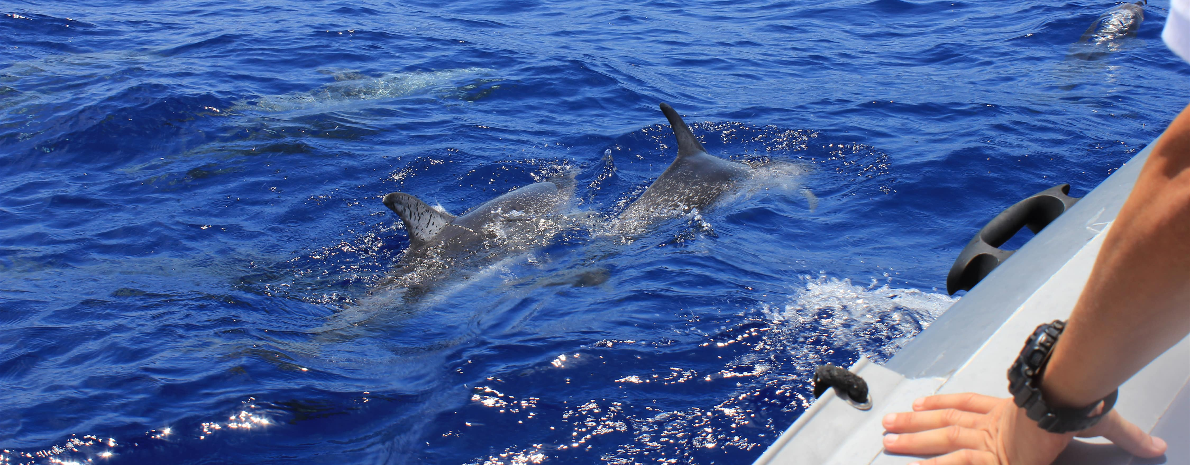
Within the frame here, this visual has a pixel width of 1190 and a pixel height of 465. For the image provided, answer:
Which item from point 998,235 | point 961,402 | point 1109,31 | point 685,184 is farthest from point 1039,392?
point 1109,31

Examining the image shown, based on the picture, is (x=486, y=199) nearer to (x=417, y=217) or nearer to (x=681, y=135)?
(x=417, y=217)

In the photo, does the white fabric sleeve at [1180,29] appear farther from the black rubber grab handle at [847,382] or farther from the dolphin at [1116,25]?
the dolphin at [1116,25]

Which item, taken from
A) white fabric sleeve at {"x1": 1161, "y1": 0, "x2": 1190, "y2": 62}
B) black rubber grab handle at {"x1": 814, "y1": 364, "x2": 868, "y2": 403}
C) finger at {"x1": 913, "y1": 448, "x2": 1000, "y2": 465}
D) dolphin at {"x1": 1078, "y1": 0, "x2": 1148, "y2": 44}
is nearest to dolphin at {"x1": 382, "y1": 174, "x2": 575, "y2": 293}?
black rubber grab handle at {"x1": 814, "y1": 364, "x2": 868, "y2": 403}

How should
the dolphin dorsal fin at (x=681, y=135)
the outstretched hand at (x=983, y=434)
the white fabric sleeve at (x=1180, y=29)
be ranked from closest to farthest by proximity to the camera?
the white fabric sleeve at (x=1180, y=29)
the outstretched hand at (x=983, y=434)
the dolphin dorsal fin at (x=681, y=135)

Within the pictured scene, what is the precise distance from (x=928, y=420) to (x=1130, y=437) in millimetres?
475

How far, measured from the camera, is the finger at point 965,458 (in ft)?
6.54

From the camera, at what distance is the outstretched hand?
6.01 feet

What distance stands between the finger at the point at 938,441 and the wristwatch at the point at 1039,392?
0.33 meters

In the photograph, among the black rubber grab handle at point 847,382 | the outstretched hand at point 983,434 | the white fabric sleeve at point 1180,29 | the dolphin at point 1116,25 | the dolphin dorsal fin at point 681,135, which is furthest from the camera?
the dolphin at point 1116,25

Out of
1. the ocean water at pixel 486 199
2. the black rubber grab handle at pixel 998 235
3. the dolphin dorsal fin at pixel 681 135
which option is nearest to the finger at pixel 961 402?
the black rubber grab handle at pixel 998 235

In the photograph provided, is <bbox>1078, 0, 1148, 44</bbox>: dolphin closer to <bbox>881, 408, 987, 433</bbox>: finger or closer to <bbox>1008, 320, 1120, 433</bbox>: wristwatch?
<bbox>881, 408, 987, 433</bbox>: finger

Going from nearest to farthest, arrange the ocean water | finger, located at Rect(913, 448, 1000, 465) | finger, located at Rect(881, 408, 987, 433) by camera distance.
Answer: finger, located at Rect(913, 448, 1000, 465) → finger, located at Rect(881, 408, 987, 433) → the ocean water

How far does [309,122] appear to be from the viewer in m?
10.7

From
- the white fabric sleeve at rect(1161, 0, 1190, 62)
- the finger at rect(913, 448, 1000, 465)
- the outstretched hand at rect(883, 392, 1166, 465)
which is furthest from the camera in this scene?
the finger at rect(913, 448, 1000, 465)
